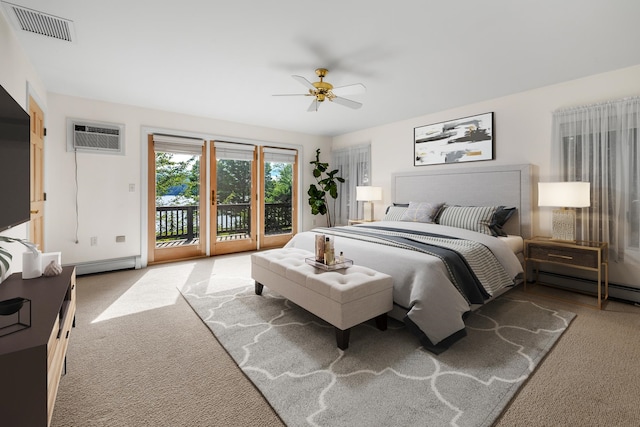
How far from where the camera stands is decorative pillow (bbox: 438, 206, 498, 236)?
3480 mm

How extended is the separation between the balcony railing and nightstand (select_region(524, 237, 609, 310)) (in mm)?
4126

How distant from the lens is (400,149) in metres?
5.13

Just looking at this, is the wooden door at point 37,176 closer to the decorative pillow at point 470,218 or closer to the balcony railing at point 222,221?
the balcony railing at point 222,221

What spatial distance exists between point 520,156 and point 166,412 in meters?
4.37

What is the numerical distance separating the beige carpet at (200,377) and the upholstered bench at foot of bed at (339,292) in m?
0.67

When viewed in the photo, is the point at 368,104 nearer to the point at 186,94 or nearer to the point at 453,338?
the point at 186,94

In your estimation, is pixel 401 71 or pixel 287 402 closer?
pixel 287 402

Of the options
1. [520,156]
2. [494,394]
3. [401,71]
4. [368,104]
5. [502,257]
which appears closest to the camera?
[494,394]

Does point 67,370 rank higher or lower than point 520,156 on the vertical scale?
lower

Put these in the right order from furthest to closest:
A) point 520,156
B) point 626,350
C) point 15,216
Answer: point 520,156
point 626,350
point 15,216

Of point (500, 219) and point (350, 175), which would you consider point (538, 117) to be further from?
point (350, 175)

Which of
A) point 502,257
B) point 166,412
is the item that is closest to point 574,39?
point 502,257

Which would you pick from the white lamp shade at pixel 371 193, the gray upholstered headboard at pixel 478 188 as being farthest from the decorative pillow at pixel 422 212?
the white lamp shade at pixel 371 193

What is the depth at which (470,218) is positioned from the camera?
142 inches
